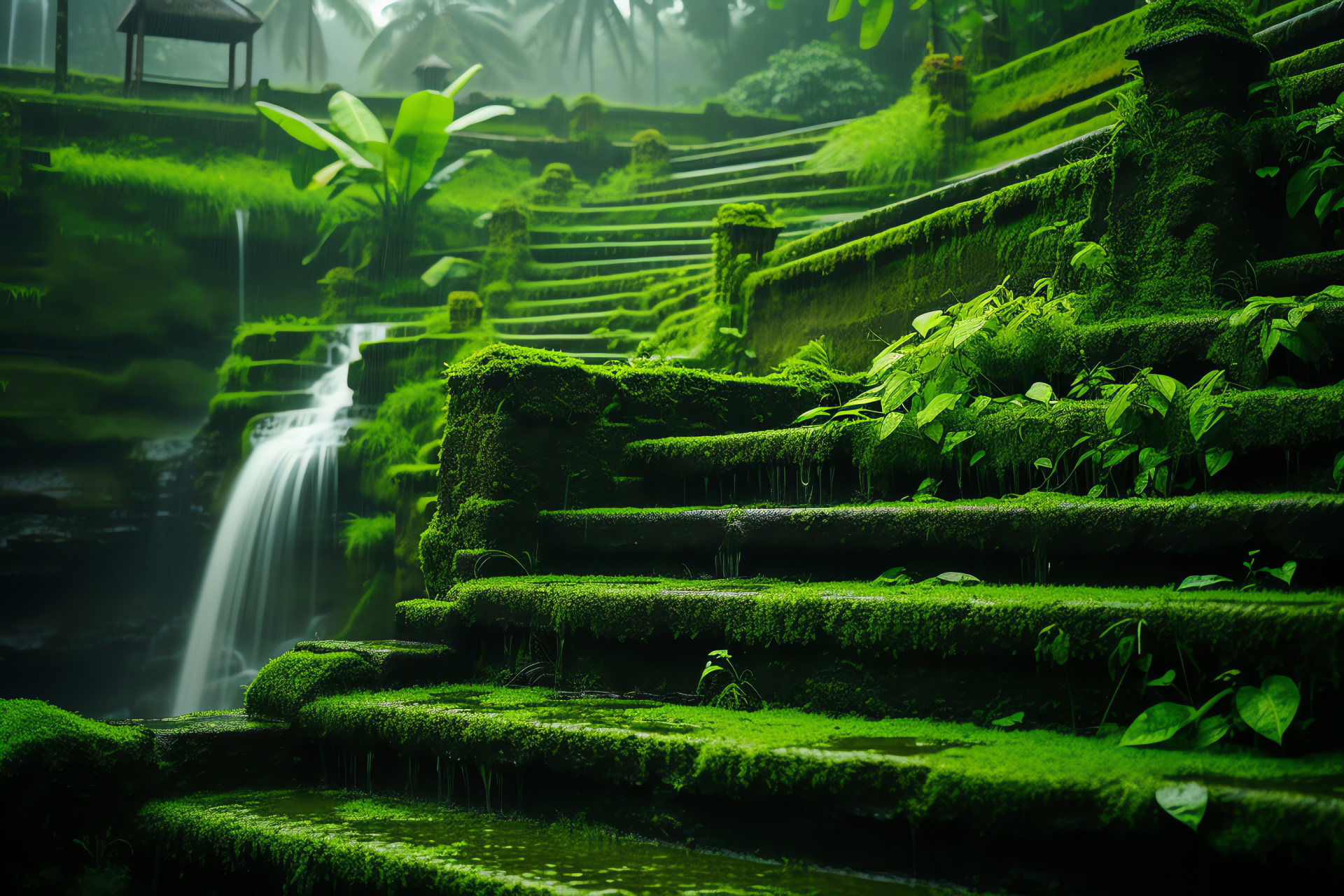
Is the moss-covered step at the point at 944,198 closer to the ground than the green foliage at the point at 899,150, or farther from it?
closer to the ground

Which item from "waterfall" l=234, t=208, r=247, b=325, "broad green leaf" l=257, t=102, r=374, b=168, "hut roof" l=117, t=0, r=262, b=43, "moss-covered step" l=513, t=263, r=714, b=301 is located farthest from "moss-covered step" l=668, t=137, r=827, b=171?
"hut roof" l=117, t=0, r=262, b=43

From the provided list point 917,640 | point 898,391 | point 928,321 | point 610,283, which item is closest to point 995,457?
point 898,391

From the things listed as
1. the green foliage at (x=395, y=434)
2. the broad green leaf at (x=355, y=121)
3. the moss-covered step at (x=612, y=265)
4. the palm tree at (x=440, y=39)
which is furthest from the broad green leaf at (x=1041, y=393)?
the palm tree at (x=440, y=39)

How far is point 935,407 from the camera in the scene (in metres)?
3.12

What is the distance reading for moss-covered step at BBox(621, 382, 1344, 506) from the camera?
2426 millimetres

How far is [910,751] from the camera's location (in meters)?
1.92

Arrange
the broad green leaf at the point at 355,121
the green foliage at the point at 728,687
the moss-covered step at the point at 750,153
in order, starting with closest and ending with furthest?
the green foliage at the point at 728,687, the broad green leaf at the point at 355,121, the moss-covered step at the point at 750,153

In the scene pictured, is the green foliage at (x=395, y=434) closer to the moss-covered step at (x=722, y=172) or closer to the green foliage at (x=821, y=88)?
the moss-covered step at (x=722, y=172)

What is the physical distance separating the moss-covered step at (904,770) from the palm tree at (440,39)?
39.0 meters

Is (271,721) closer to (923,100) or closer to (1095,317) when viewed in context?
(1095,317)

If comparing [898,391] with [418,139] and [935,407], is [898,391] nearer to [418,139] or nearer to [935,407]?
[935,407]

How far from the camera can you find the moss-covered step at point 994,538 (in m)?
2.13

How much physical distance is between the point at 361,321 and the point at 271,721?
482 inches

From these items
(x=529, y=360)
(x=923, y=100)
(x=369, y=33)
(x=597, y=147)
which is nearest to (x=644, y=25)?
(x=369, y=33)
